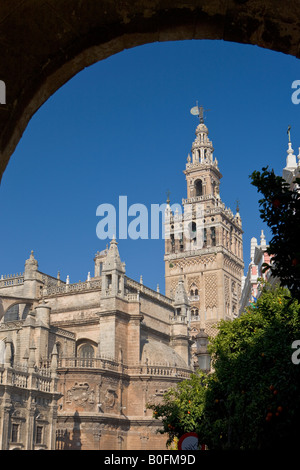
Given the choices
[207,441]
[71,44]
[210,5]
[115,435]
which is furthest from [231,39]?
[115,435]

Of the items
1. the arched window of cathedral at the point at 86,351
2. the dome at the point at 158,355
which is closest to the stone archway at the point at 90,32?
the dome at the point at 158,355

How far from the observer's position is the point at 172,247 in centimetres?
7419

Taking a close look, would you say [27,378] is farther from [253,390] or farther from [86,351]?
[253,390]

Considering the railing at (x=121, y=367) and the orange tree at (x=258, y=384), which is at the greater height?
Answer: the railing at (x=121, y=367)

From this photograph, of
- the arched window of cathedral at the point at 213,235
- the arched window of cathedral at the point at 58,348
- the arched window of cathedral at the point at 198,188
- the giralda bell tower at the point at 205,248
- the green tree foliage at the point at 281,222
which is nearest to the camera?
the green tree foliage at the point at 281,222

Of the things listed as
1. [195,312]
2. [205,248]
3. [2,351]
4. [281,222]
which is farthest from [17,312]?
[281,222]

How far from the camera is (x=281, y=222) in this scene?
6.76 m

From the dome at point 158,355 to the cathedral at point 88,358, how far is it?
0.10 meters

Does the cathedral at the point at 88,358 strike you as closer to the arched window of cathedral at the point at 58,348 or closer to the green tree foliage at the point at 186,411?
the arched window of cathedral at the point at 58,348

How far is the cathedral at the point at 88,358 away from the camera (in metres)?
34.7

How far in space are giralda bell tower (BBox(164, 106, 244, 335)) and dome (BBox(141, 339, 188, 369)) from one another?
17628 mm

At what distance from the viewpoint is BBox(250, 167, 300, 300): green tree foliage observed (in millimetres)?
6457

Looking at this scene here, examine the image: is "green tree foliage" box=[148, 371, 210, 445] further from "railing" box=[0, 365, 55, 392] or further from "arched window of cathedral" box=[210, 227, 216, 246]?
"arched window of cathedral" box=[210, 227, 216, 246]

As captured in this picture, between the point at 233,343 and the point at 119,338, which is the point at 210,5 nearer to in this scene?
the point at 233,343
